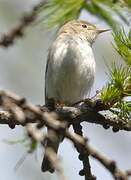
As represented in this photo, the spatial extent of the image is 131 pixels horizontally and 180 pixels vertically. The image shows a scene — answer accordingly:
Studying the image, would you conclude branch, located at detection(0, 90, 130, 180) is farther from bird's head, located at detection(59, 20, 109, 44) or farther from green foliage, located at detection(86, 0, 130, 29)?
bird's head, located at detection(59, 20, 109, 44)

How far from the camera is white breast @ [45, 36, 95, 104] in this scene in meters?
3.93

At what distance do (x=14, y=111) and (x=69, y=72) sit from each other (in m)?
3.01

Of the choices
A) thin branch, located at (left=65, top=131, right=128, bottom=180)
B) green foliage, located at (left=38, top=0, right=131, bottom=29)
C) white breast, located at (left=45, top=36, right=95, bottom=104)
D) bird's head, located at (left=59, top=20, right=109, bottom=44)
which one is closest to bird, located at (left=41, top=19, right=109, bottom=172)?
white breast, located at (left=45, top=36, right=95, bottom=104)

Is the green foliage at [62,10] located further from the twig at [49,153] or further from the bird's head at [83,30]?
the bird's head at [83,30]

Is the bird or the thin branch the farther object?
the bird

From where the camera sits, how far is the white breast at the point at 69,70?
3.93 meters

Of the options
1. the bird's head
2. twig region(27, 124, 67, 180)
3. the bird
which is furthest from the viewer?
the bird's head

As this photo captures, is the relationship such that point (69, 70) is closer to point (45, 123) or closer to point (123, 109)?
point (123, 109)

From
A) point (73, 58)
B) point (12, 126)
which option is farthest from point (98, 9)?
point (73, 58)

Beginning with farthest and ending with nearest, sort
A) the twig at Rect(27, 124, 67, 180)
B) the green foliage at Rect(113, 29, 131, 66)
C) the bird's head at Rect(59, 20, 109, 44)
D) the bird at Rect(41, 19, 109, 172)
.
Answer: the bird's head at Rect(59, 20, 109, 44) → the bird at Rect(41, 19, 109, 172) → the green foliage at Rect(113, 29, 131, 66) → the twig at Rect(27, 124, 67, 180)

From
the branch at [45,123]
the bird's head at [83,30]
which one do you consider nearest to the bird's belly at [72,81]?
the bird's head at [83,30]

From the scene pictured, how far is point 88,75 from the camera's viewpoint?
13.3ft

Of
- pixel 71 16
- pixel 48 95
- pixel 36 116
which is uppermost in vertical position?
pixel 71 16

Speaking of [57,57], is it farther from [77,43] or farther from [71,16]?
[71,16]
